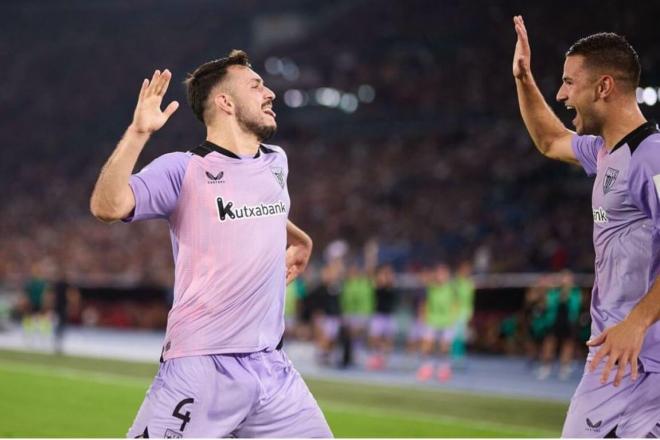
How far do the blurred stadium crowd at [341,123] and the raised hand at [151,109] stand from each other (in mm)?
16213

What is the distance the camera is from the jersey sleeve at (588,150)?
5.24 meters

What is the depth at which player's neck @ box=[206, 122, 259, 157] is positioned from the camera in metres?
5.09

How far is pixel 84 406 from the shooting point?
13.5 m

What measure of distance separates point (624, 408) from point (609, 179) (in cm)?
105

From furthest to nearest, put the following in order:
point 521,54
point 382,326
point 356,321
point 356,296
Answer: point 382,326, point 356,321, point 356,296, point 521,54

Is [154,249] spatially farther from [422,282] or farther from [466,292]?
[466,292]

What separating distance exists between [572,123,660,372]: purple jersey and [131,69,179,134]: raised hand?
2057 mm

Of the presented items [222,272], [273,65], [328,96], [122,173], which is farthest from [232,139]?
[273,65]

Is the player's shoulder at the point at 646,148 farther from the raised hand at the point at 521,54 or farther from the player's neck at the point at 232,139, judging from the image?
the player's neck at the point at 232,139

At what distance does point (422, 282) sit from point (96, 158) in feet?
78.2

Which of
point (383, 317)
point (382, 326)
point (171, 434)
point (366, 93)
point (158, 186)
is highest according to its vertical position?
point (366, 93)

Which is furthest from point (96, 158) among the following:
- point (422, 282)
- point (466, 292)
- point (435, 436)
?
point (435, 436)

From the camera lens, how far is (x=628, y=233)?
4707mm

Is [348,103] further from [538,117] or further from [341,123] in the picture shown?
[538,117]
